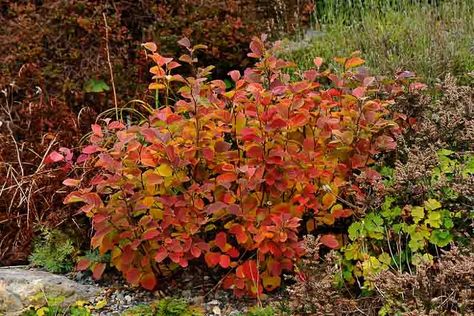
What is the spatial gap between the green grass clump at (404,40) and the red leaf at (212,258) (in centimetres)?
214

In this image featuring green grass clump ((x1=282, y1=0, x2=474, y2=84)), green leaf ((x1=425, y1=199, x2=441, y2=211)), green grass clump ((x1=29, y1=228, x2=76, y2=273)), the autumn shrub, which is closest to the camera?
green leaf ((x1=425, y1=199, x2=441, y2=211))

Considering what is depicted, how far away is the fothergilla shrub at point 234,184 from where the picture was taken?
3330 millimetres

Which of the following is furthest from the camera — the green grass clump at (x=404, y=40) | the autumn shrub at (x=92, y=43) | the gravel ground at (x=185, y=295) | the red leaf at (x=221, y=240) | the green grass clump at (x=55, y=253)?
the autumn shrub at (x=92, y=43)

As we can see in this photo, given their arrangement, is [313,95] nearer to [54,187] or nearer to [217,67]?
[54,187]

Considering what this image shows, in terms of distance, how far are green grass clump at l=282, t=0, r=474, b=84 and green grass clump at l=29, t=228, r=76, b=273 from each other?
2398 mm

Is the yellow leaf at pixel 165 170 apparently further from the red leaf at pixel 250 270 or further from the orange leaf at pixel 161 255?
the red leaf at pixel 250 270

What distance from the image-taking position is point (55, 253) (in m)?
3.93

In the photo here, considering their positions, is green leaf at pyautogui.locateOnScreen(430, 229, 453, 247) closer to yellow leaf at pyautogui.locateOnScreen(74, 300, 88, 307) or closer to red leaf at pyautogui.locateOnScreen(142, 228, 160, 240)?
red leaf at pyautogui.locateOnScreen(142, 228, 160, 240)

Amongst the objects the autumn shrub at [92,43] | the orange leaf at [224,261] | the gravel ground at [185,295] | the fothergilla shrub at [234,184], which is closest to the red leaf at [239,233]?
the fothergilla shrub at [234,184]

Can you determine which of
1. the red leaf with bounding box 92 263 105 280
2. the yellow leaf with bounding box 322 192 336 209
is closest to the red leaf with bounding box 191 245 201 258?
the red leaf with bounding box 92 263 105 280

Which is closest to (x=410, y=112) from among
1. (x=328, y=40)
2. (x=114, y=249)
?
(x=114, y=249)

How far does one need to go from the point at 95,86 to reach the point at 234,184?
273cm

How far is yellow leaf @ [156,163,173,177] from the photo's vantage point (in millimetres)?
3326

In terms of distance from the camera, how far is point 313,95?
3.69 metres
